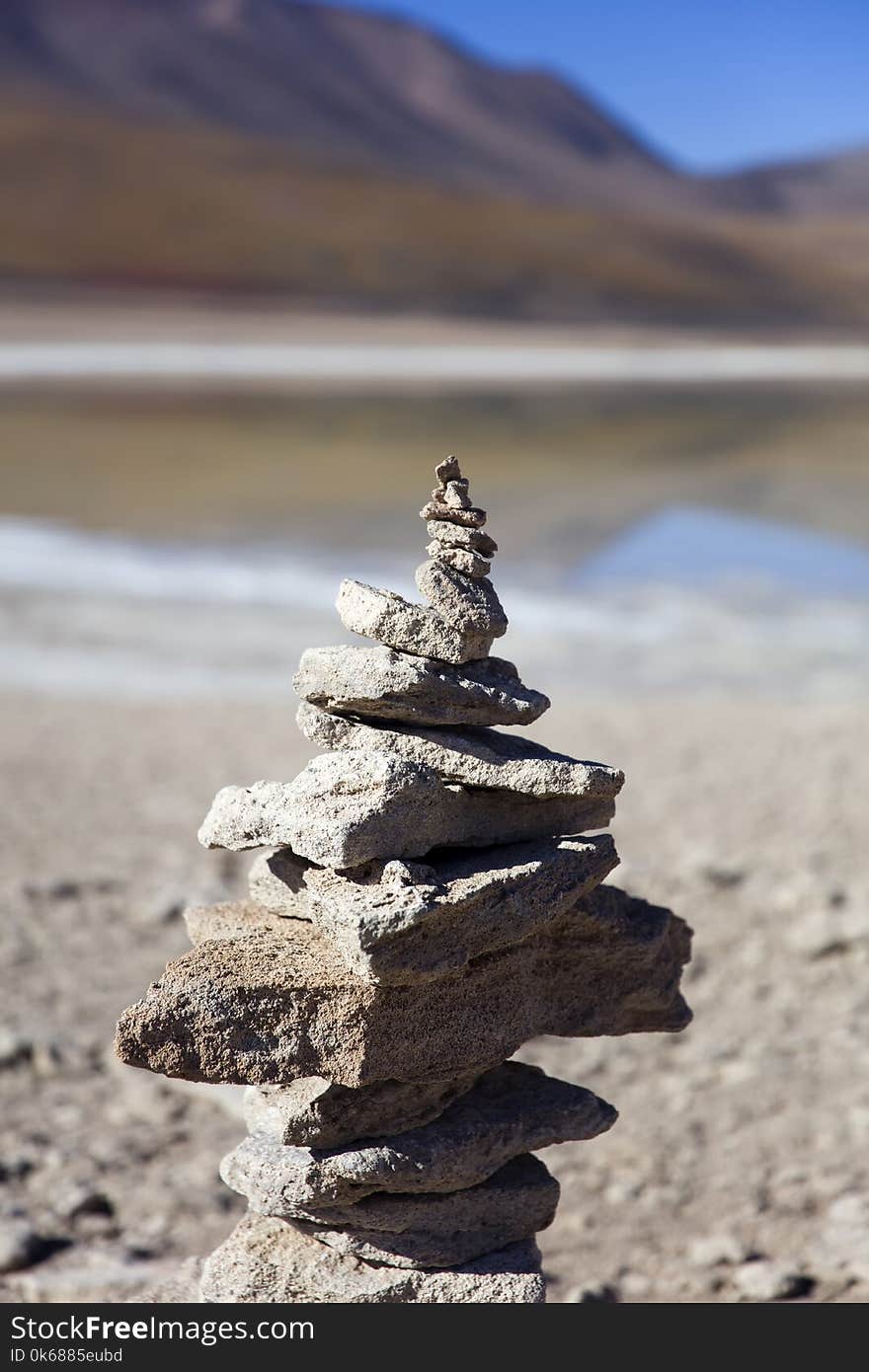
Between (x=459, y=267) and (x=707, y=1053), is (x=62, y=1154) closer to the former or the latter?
(x=707, y=1053)

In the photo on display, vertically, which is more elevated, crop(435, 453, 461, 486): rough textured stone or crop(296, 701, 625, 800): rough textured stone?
crop(435, 453, 461, 486): rough textured stone

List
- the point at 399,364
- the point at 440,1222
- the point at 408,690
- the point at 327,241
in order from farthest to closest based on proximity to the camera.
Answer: the point at 327,241 < the point at 399,364 < the point at 440,1222 < the point at 408,690

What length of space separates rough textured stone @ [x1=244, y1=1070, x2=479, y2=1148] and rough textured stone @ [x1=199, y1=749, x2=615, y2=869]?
26.7 inches

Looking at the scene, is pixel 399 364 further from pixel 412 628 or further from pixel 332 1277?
pixel 332 1277

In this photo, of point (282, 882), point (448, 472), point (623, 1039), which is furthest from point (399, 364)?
point (282, 882)

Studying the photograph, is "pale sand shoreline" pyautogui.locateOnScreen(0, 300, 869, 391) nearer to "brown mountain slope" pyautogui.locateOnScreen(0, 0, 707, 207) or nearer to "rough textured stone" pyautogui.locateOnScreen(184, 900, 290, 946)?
"brown mountain slope" pyautogui.locateOnScreen(0, 0, 707, 207)

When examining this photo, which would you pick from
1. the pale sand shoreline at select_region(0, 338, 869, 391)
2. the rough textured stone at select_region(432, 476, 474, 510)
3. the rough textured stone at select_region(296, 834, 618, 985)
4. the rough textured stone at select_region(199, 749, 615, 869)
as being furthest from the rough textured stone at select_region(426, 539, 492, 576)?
the pale sand shoreline at select_region(0, 338, 869, 391)

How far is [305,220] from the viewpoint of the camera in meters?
95.4

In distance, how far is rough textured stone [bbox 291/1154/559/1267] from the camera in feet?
14.6

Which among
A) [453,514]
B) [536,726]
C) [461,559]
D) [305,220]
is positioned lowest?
[461,559]

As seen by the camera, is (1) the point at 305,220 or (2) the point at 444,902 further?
(1) the point at 305,220

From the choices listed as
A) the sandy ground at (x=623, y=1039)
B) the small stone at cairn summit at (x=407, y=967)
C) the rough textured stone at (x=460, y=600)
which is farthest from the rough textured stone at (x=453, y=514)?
the sandy ground at (x=623, y=1039)

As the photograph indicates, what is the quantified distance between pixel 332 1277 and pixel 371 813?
56.1 inches

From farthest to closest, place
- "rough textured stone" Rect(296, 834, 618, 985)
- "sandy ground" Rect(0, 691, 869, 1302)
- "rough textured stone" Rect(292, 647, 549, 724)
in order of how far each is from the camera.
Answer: "sandy ground" Rect(0, 691, 869, 1302), "rough textured stone" Rect(292, 647, 549, 724), "rough textured stone" Rect(296, 834, 618, 985)
